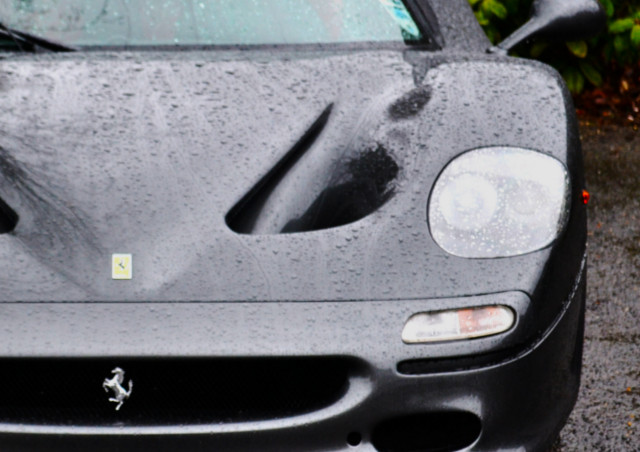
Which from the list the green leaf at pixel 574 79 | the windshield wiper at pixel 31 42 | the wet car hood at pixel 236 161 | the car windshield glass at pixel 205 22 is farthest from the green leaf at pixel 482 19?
the windshield wiper at pixel 31 42

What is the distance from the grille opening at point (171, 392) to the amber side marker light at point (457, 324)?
148mm

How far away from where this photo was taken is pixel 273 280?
6.03 ft

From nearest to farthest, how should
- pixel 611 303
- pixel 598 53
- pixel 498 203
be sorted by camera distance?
1. pixel 498 203
2. pixel 611 303
3. pixel 598 53

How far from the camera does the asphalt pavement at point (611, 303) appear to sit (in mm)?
2875

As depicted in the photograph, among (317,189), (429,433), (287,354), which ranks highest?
(317,189)

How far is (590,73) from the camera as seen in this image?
5.92 m

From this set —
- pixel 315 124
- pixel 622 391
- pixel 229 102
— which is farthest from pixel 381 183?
pixel 622 391

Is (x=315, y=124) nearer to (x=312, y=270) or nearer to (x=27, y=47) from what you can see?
(x=312, y=270)

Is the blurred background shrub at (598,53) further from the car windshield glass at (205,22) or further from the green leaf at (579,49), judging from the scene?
the car windshield glass at (205,22)

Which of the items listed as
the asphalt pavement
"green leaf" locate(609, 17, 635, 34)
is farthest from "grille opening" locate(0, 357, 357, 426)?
"green leaf" locate(609, 17, 635, 34)

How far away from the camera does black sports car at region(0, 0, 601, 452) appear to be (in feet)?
5.87

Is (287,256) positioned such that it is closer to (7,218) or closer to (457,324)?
(457,324)

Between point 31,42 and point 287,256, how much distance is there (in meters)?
1.07

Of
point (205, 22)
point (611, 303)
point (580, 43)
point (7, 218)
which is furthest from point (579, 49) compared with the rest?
point (7, 218)
